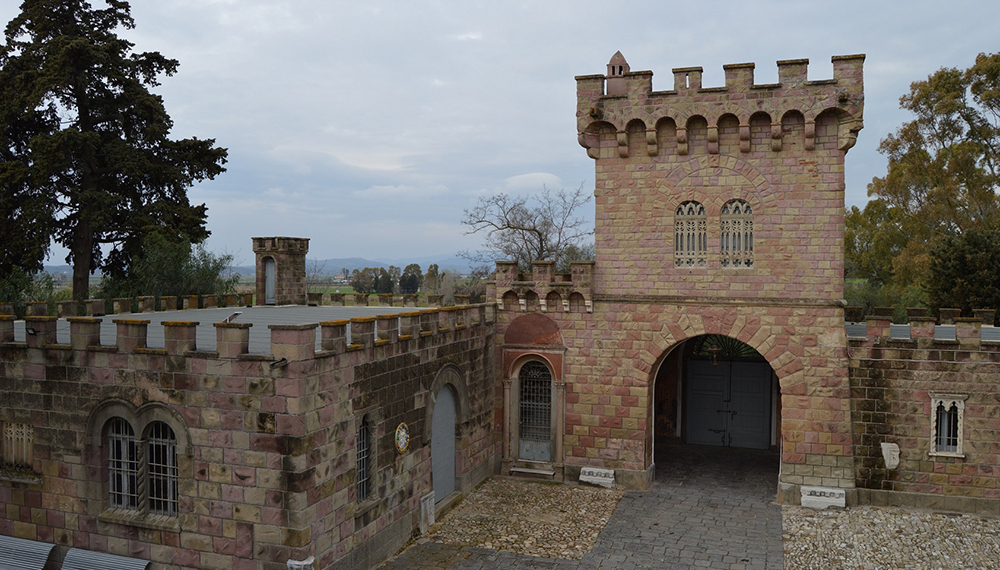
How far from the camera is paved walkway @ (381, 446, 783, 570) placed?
11.4m

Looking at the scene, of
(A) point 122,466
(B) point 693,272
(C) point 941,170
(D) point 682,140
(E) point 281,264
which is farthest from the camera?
(C) point 941,170

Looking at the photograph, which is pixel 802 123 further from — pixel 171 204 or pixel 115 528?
pixel 171 204

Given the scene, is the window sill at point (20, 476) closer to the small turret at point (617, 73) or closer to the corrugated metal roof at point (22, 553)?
the corrugated metal roof at point (22, 553)

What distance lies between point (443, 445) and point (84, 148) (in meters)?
17.5

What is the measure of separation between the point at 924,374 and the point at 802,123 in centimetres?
561

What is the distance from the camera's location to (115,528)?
10.1m

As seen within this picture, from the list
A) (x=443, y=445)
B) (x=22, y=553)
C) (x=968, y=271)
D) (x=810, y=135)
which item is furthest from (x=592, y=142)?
(x=968, y=271)

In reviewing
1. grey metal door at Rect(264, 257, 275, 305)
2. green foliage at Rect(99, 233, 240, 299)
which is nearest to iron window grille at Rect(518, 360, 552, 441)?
grey metal door at Rect(264, 257, 275, 305)

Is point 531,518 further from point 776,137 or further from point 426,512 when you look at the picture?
point 776,137

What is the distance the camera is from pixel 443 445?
550 inches

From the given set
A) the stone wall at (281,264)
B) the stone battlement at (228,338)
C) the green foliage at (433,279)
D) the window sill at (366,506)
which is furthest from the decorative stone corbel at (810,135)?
the green foliage at (433,279)

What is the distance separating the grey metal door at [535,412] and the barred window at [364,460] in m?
5.87

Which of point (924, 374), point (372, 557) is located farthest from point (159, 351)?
point (924, 374)

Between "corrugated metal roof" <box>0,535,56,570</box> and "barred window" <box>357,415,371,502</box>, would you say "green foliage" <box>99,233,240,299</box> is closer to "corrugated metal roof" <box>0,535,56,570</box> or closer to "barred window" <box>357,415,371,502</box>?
"corrugated metal roof" <box>0,535,56,570</box>
